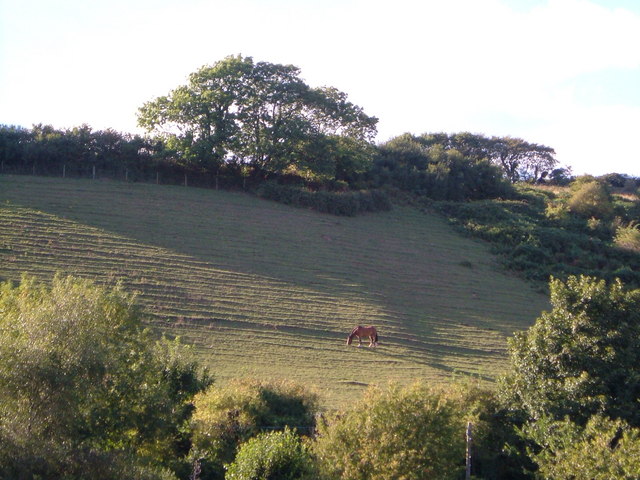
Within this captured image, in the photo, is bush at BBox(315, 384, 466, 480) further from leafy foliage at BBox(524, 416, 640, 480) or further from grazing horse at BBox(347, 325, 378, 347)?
grazing horse at BBox(347, 325, 378, 347)

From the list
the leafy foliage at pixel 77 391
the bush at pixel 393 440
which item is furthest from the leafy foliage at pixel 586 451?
the leafy foliage at pixel 77 391

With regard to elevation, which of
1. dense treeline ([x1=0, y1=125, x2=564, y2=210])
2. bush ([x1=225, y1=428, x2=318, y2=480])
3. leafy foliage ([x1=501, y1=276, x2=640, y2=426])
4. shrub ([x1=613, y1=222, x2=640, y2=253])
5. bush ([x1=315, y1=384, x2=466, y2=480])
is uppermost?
dense treeline ([x1=0, y1=125, x2=564, y2=210])

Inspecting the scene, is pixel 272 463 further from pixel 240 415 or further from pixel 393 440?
pixel 240 415

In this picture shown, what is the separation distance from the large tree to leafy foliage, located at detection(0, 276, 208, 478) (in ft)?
136

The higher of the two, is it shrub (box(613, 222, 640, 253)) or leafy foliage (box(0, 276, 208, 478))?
shrub (box(613, 222, 640, 253))

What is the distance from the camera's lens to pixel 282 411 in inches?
891

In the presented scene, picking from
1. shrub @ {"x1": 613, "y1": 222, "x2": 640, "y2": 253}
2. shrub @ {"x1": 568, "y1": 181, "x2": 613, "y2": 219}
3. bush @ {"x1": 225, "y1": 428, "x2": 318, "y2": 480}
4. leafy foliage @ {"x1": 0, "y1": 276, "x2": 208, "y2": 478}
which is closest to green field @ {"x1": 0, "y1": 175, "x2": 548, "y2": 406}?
leafy foliage @ {"x1": 0, "y1": 276, "x2": 208, "y2": 478}

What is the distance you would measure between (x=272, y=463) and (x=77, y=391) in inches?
194

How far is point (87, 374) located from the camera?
628 inches

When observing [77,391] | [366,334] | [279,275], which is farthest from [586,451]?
[279,275]

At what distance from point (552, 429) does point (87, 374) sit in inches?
496

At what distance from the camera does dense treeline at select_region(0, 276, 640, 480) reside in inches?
604

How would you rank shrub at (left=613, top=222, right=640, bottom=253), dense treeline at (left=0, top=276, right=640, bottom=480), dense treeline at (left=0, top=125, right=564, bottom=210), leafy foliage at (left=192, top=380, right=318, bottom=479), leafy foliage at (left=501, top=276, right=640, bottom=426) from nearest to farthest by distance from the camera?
dense treeline at (left=0, top=276, right=640, bottom=480) → leafy foliage at (left=501, top=276, right=640, bottom=426) → leafy foliage at (left=192, top=380, right=318, bottom=479) → dense treeline at (left=0, top=125, right=564, bottom=210) → shrub at (left=613, top=222, right=640, bottom=253)

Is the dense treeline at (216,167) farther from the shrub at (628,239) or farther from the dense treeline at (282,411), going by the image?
the dense treeline at (282,411)
